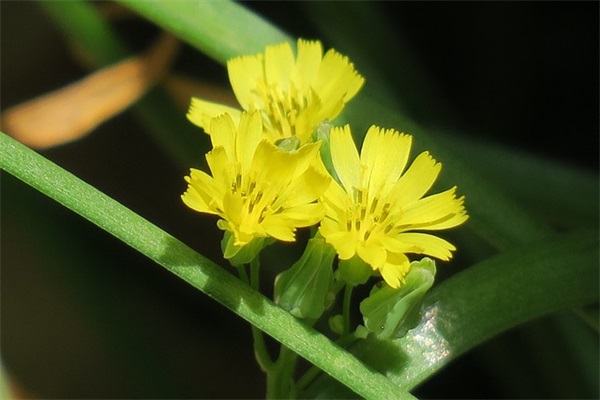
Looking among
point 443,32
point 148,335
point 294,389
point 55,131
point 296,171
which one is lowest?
point 294,389

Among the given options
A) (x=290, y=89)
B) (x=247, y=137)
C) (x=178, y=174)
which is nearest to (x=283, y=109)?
(x=290, y=89)

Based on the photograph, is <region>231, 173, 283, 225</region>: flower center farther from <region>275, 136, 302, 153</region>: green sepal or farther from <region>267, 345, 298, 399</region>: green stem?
<region>267, 345, 298, 399</region>: green stem

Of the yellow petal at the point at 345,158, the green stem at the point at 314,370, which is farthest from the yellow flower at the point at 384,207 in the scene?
the green stem at the point at 314,370

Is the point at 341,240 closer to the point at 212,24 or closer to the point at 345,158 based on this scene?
the point at 345,158

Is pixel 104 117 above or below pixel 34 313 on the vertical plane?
above

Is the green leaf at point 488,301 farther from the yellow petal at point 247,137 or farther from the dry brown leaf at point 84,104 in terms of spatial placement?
the dry brown leaf at point 84,104

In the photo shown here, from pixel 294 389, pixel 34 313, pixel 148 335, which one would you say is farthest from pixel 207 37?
pixel 34 313

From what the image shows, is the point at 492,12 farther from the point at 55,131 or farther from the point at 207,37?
the point at 55,131
